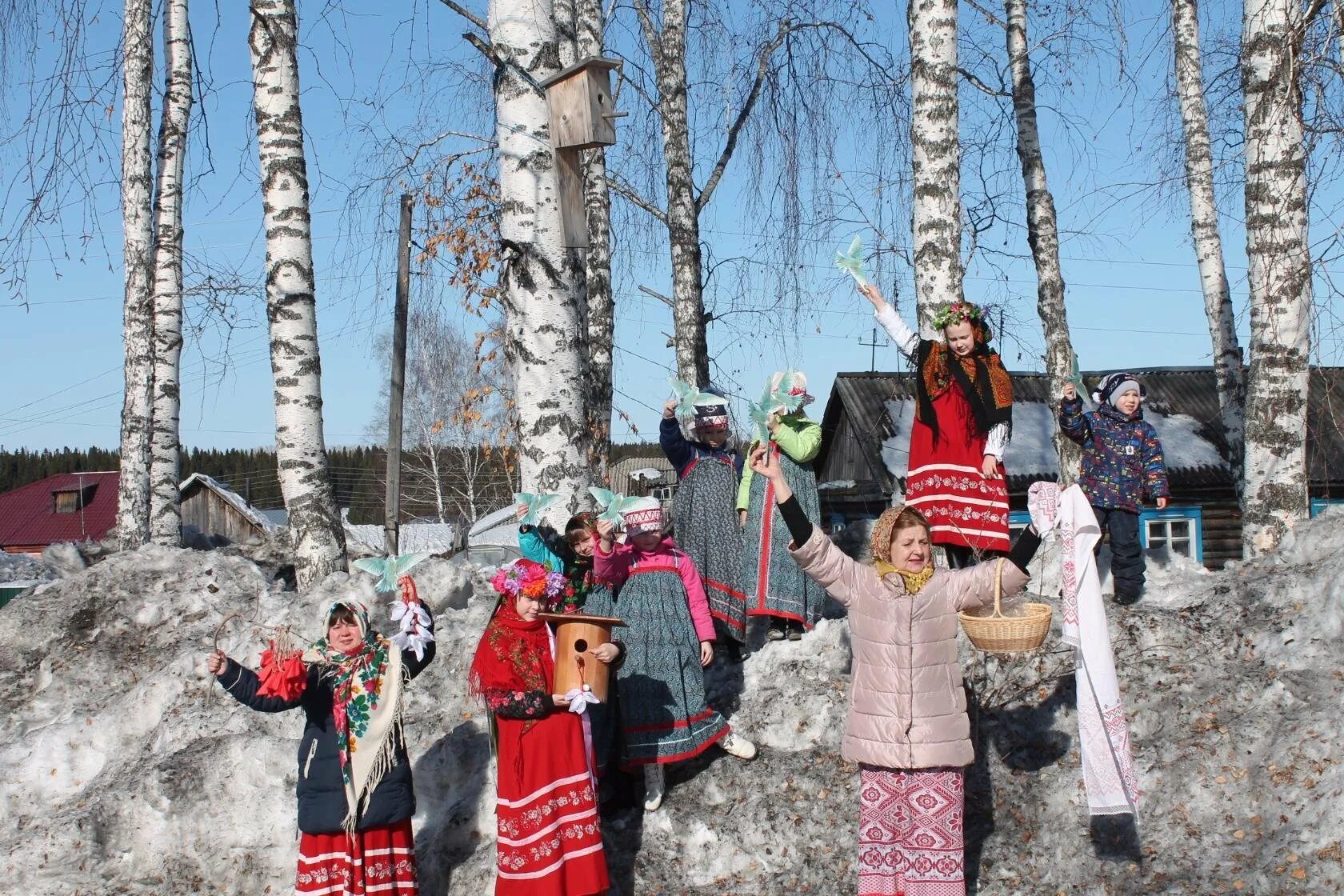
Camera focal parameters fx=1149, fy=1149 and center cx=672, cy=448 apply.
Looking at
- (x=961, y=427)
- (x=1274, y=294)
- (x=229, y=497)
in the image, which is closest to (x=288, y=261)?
(x=961, y=427)

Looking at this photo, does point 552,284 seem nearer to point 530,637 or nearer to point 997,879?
point 530,637

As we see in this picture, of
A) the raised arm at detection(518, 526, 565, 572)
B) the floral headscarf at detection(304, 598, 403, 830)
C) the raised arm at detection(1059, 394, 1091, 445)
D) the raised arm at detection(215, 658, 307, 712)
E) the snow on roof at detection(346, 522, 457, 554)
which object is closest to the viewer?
the raised arm at detection(215, 658, 307, 712)

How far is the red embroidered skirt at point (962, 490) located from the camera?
591 cm

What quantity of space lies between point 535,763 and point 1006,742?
2.35 meters

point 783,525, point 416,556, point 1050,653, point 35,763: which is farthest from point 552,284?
point 35,763

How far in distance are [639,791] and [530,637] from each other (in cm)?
116

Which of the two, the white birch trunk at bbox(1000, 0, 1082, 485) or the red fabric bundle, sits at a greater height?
the white birch trunk at bbox(1000, 0, 1082, 485)

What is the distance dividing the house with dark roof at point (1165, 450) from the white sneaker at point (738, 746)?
1002cm

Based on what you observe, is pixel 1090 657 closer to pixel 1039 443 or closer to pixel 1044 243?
pixel 1044 243

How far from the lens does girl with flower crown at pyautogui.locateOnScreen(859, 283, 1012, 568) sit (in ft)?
Answer: 19.0

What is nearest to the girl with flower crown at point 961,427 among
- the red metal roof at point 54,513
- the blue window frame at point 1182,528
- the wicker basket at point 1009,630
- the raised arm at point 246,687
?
the wicker basket at point 1009,630

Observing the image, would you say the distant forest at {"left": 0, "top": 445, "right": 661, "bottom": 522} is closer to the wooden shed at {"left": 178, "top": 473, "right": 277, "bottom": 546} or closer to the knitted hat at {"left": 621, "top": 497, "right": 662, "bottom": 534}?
the wooden shed at {"left": 178, "top": 473, "right": 277, "bottom": 546}

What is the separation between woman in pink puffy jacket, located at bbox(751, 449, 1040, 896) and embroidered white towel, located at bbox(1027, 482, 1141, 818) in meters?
0.25

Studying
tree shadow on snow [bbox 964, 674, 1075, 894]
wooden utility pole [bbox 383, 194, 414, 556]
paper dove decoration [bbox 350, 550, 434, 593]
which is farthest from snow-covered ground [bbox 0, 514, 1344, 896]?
wooden utility pole [bbox 383, 194, 414, 556]
